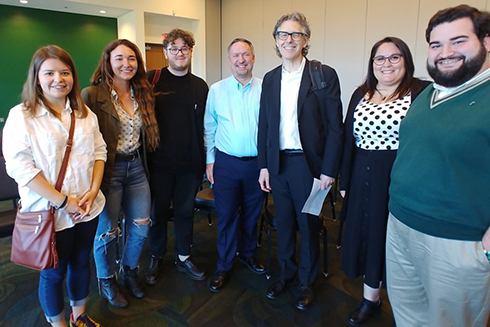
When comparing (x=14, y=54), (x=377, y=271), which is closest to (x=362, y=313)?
(x=377, y=271)

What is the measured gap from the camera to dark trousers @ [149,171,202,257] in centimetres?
226

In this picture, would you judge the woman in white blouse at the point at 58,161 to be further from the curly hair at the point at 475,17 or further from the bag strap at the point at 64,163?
the curly hair at the point at 475,17

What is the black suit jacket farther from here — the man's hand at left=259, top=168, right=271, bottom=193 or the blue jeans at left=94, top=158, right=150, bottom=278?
the blue jeans at left=94, top=158, right=150, bottom=278

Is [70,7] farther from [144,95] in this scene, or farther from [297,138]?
[297,138]

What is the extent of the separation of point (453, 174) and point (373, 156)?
0.60 m

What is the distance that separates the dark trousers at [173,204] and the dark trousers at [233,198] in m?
A: 0.20

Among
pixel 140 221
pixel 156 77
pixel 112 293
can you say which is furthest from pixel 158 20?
pixel 112 293

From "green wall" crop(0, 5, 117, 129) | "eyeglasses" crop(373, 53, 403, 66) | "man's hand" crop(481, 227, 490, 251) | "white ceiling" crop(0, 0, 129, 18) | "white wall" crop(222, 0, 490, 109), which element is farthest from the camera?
"green wall" crop(0, 5, 117, 129)

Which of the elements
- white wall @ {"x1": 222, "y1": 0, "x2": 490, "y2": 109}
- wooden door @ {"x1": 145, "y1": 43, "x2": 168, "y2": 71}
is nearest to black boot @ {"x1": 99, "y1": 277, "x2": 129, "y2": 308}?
white wall @ {"x1": 222, "y1": 0, "x2": 490, "y2": 109}

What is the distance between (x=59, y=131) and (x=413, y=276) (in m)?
1.71

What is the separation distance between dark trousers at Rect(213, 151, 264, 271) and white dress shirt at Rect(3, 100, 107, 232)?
0.85 m

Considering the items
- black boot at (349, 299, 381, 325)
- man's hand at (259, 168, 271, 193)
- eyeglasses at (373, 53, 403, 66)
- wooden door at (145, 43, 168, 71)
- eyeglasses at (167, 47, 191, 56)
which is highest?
wooden door at (145, 43, 168, 71)

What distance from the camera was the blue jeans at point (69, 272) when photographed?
5.25 ft

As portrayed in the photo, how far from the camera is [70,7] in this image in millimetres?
6559
